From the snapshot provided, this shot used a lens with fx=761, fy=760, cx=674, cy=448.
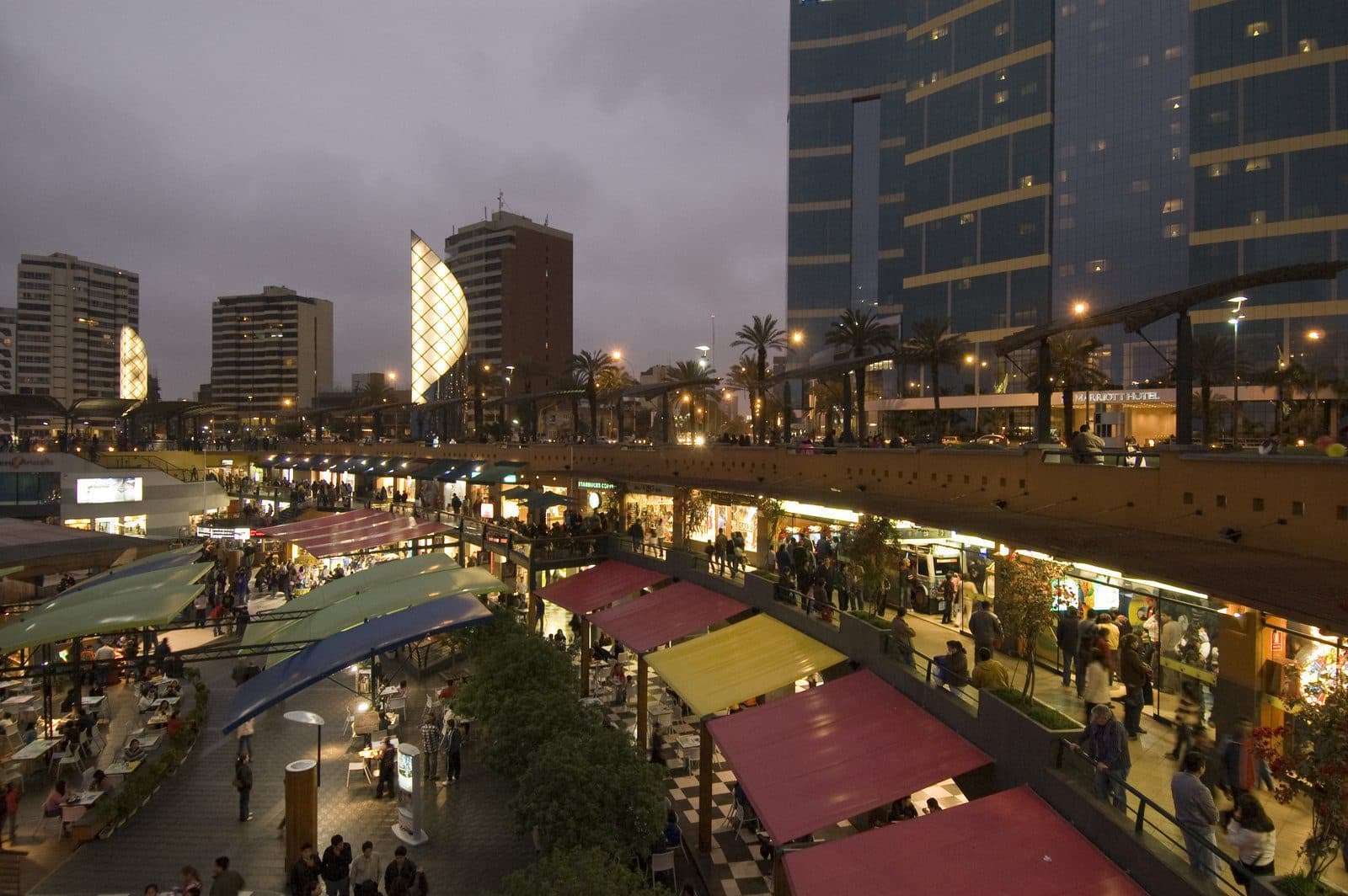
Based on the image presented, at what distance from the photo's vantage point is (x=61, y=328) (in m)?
140

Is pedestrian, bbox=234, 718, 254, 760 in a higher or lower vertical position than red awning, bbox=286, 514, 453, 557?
lower

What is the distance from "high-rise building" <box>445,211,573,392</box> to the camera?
13188 centimetres

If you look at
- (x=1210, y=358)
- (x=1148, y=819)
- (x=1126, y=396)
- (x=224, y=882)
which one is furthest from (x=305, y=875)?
(x=1126, y=396)

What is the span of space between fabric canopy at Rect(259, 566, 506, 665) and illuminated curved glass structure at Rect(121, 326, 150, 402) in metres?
98.3

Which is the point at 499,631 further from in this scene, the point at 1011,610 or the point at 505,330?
the point at 505,330

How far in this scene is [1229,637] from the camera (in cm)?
922

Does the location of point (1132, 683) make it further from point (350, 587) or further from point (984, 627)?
point (350, 587)

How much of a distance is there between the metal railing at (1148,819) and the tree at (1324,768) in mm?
621

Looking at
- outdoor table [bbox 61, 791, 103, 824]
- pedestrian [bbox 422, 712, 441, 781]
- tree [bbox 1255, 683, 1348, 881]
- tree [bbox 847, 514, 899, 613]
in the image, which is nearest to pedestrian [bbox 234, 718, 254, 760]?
outdoor table [bbox 61, 791, 103, 824]

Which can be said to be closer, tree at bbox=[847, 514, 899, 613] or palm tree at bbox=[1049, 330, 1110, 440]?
tree at bbox=[847, 514, 899, 613]

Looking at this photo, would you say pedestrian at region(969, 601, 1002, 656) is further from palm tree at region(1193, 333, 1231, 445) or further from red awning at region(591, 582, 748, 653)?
palm tree at region(1193, 333, 1231, 445)

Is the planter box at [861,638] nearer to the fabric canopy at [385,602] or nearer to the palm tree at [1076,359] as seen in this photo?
the fabric canopy at [385,602]

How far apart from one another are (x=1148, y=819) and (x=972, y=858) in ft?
5.71

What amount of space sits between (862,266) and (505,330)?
70.1 m
